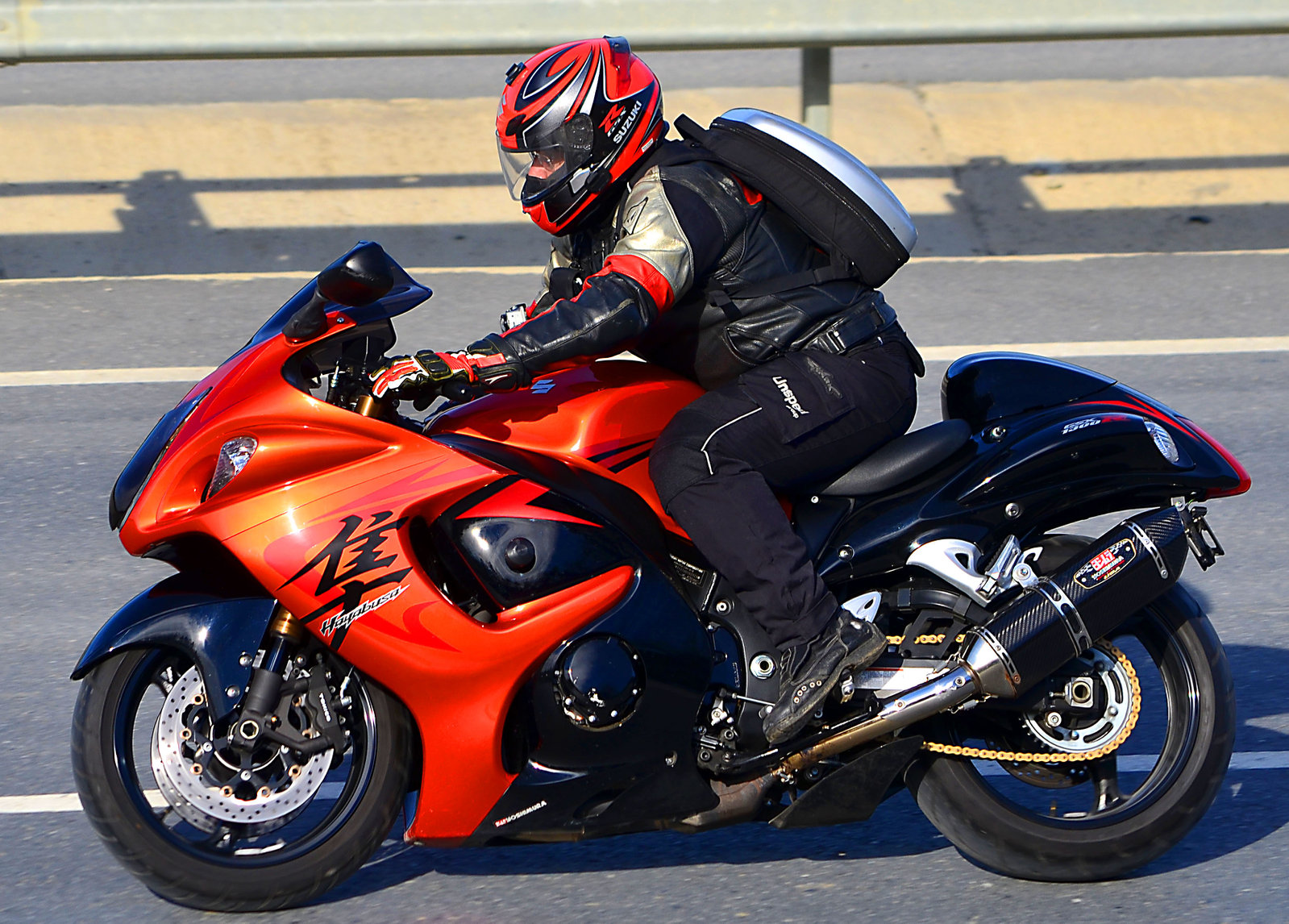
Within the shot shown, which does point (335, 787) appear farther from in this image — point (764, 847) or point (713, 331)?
point (713, 331)

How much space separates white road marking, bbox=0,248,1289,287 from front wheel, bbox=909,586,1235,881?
457 centimetres

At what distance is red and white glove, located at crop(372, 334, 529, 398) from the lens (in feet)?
10.5

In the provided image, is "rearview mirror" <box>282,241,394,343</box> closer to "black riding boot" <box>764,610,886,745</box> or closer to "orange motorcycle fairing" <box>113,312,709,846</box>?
"orange motorcycle fairing" <box>113,312,709,846</box>

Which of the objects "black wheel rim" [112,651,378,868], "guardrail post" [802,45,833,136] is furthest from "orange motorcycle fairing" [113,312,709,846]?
"guardrail post" [802,45,833,136]

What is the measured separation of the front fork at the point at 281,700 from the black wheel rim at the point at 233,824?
59 mm

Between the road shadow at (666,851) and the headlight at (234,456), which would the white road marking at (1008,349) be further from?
the headlight at (234,456)

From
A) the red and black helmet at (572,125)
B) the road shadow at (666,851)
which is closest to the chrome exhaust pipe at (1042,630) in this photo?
the road shadow at (666,851)

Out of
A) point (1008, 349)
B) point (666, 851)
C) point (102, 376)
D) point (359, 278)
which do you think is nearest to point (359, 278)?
point (359, 278)

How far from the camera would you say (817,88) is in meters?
8.26

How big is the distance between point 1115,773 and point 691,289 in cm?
143

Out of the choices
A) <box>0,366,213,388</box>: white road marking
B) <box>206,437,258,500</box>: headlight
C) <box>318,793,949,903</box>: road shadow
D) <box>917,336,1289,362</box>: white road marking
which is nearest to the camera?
<box>206,437,258,500</box>: headlight

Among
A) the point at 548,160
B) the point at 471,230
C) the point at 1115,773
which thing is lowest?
the point at 1115,773

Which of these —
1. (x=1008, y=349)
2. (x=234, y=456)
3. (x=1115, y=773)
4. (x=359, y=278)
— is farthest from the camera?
(x=1008, y=349)

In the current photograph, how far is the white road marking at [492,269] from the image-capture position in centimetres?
793
